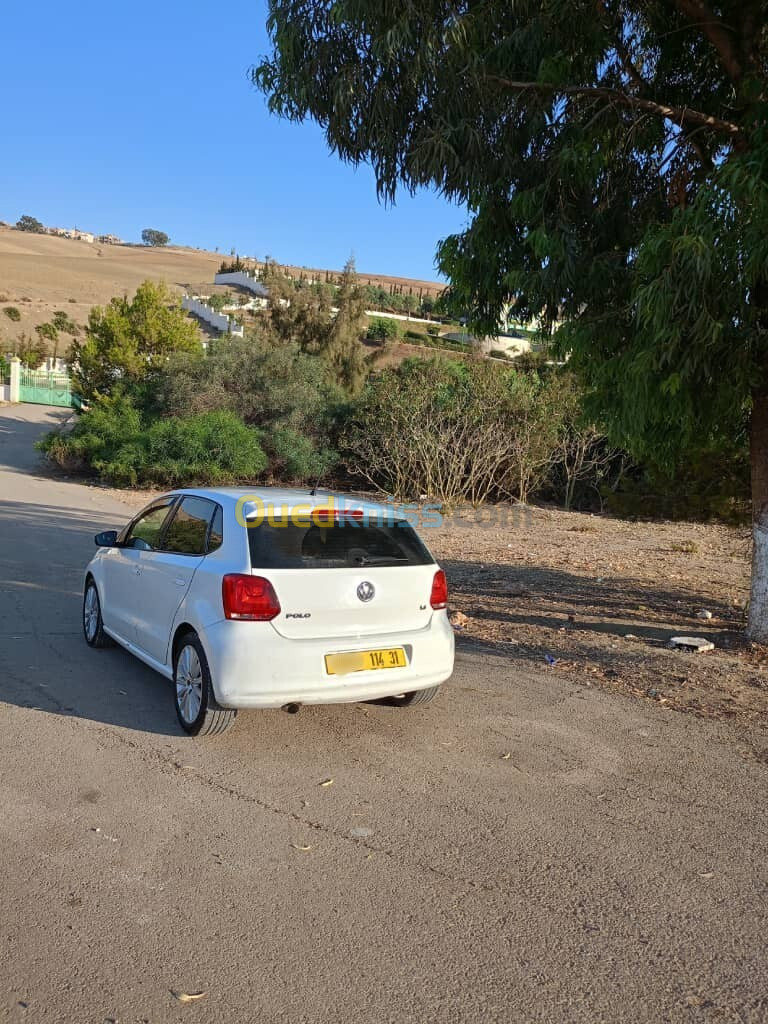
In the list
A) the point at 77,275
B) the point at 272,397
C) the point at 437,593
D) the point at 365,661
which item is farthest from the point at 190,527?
the point at 77,275

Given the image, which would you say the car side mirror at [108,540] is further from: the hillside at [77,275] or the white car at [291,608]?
the hillside at [77,275]

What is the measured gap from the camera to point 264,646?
4883mm

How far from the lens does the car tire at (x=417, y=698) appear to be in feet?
19.1

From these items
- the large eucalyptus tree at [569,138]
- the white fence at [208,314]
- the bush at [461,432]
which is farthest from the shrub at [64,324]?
the large eucalyptus tree at [569,138]

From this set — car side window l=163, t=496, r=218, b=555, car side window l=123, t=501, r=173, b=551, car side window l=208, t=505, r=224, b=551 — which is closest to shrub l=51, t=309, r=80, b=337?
car side window l=123, t=501, r=173, b=551

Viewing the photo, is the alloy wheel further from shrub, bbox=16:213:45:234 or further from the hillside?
shrub, bbox=16:213:45:234

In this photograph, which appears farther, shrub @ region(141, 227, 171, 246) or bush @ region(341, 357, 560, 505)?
shrub @ region(141, 227, 171, 246)

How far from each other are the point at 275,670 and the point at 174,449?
1786 cm

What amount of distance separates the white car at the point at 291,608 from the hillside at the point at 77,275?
6949cm

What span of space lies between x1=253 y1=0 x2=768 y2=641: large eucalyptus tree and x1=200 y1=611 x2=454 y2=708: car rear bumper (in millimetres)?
3284

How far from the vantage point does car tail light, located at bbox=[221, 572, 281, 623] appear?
4.91 meters

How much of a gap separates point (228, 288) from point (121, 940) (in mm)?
95733

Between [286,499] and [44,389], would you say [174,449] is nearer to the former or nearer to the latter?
[286,499]

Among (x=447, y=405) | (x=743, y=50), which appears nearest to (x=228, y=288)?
(x=447, y=405)
